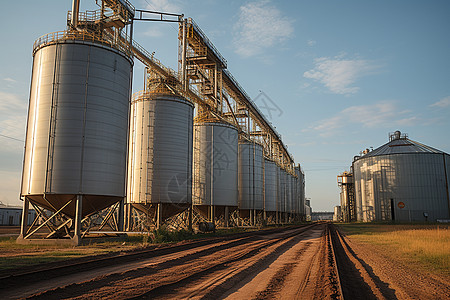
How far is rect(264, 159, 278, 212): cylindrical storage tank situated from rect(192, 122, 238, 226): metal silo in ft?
71.1

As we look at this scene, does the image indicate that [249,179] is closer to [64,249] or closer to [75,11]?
[75,11]

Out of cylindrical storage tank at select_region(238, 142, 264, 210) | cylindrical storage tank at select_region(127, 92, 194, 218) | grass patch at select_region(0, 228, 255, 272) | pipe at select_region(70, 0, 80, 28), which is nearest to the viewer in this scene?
grass patch at select_region(0, 228, 255, 272)

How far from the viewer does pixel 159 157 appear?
2983cm

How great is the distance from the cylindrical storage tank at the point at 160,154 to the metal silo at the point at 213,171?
7.30m

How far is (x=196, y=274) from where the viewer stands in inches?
462

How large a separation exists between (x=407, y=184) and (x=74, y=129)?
5993 centimetres

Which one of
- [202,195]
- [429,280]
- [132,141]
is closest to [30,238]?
[132,141]

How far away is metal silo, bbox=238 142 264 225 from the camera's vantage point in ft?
170

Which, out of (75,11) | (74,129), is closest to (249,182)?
(74,129)

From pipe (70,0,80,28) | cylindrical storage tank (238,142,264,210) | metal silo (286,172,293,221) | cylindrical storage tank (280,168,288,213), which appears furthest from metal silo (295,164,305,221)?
pipe (70,0,80,28)

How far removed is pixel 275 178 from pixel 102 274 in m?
56.5

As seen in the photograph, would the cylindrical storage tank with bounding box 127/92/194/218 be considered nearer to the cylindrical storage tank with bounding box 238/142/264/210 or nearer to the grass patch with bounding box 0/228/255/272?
the grass patch with bounding box 0/228/255/272

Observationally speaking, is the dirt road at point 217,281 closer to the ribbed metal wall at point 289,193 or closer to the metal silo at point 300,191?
the ribbed metal wall at point 289,193

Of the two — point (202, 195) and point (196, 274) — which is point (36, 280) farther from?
point (202, 195)
